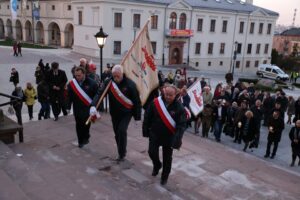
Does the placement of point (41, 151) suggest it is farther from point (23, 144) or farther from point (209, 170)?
point (209, 170)

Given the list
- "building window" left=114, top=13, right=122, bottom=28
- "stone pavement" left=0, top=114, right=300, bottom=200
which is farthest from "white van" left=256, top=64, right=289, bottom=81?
"stone pavement" left=0, top=114, right=300, bottom=200

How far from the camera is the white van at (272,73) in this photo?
38009 mm

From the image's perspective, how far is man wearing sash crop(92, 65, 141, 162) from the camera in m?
5.62

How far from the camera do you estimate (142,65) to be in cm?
652

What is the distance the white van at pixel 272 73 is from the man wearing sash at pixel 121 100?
35718 millimetres

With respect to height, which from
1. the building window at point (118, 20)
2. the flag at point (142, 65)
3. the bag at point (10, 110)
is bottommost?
the bag at point (10, 110)

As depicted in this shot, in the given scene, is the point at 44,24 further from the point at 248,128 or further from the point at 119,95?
the point at 119,95

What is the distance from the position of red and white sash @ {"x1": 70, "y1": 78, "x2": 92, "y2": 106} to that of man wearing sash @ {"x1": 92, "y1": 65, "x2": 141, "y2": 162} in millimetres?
472

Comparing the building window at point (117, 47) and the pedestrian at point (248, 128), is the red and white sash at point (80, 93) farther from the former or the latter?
the building window at point (117, 47)

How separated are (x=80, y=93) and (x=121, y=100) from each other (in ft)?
3.39

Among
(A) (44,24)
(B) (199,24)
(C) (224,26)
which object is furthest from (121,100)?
(A) (44,24)

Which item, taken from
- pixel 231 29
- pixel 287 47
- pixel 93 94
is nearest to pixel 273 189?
pixel 93 94

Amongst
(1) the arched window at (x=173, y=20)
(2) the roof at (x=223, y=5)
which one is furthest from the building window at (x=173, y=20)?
(2) the roof at (x=223, y=5)

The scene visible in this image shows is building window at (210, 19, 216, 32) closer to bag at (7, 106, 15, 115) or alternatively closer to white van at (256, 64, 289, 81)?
white van at (256, 64, 289, 81)
